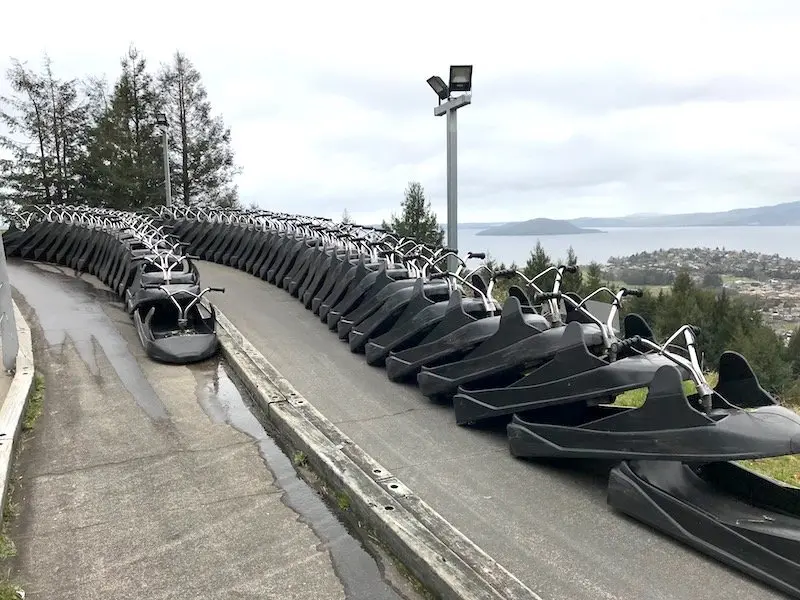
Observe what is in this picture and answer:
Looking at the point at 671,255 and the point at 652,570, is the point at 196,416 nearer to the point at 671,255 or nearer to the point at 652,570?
the point at 652,570

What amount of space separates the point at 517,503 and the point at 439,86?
6.99 meters

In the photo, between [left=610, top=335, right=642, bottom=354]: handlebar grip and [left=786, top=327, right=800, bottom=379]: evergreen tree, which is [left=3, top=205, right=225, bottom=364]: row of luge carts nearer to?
[left=610, top=335, right=642, bottom=354]: handlebar grip

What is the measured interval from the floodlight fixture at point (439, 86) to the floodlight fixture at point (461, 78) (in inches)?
11.0

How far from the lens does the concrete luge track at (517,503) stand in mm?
2889

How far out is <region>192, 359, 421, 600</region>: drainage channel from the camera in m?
2.96

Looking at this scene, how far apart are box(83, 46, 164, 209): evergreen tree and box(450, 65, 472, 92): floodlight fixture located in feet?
76.4

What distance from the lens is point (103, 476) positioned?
4.12 m

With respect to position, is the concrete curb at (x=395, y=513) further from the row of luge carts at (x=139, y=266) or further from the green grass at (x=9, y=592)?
the row of luge carts at (x=139, y=266)

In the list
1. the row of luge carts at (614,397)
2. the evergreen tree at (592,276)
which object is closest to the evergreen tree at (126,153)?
the evergreen tree at (592,276)

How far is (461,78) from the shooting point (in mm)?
8805

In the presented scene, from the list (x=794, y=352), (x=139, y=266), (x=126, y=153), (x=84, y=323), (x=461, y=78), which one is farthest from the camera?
(x=126, y=153)

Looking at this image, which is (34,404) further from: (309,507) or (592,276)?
(592,276)

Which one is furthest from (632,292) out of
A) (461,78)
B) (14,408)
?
(461,78)

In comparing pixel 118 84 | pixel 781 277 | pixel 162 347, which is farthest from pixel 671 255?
pixel 118 84
